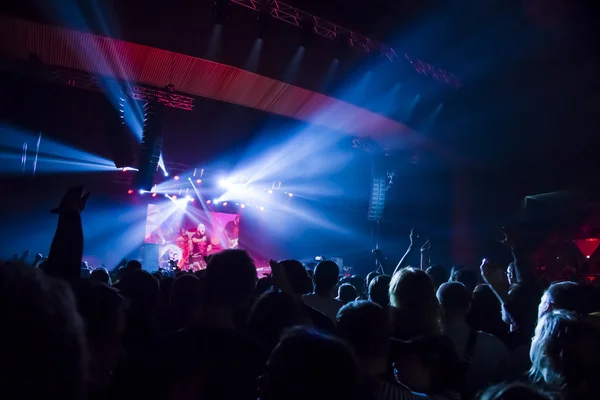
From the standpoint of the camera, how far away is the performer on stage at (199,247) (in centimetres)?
1561

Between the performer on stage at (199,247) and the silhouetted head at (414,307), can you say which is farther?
the performer on stage at (199,247)

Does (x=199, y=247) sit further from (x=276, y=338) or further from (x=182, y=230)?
(x=276, y=338)

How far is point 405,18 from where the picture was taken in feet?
33.0

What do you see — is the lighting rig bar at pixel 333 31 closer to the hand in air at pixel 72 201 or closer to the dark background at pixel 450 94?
the dark background at pixel 450 94

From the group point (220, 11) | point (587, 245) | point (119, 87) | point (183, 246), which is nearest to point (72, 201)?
point (220, 11)

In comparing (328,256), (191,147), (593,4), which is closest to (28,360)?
(593,4)

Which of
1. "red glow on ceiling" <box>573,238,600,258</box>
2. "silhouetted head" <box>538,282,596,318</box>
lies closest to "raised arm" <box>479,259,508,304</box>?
"silhouetted head" <box>538,282,596,318</box>

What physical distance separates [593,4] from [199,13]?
8985 mm

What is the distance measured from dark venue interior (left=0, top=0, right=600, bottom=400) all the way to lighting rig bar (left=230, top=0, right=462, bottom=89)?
0.06 meters

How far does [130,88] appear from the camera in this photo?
416 inches

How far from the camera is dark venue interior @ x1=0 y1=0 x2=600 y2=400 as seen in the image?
1736 millimetres

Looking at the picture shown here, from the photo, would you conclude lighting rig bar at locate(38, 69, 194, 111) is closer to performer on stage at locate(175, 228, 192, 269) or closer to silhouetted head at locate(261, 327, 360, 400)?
performer on stage at locate(175, 228, 192, 269)

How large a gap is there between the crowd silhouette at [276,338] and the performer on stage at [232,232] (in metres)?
13.1

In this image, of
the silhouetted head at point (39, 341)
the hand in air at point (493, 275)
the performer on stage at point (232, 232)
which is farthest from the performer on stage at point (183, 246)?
the silhouetted head at point (39, 341)
